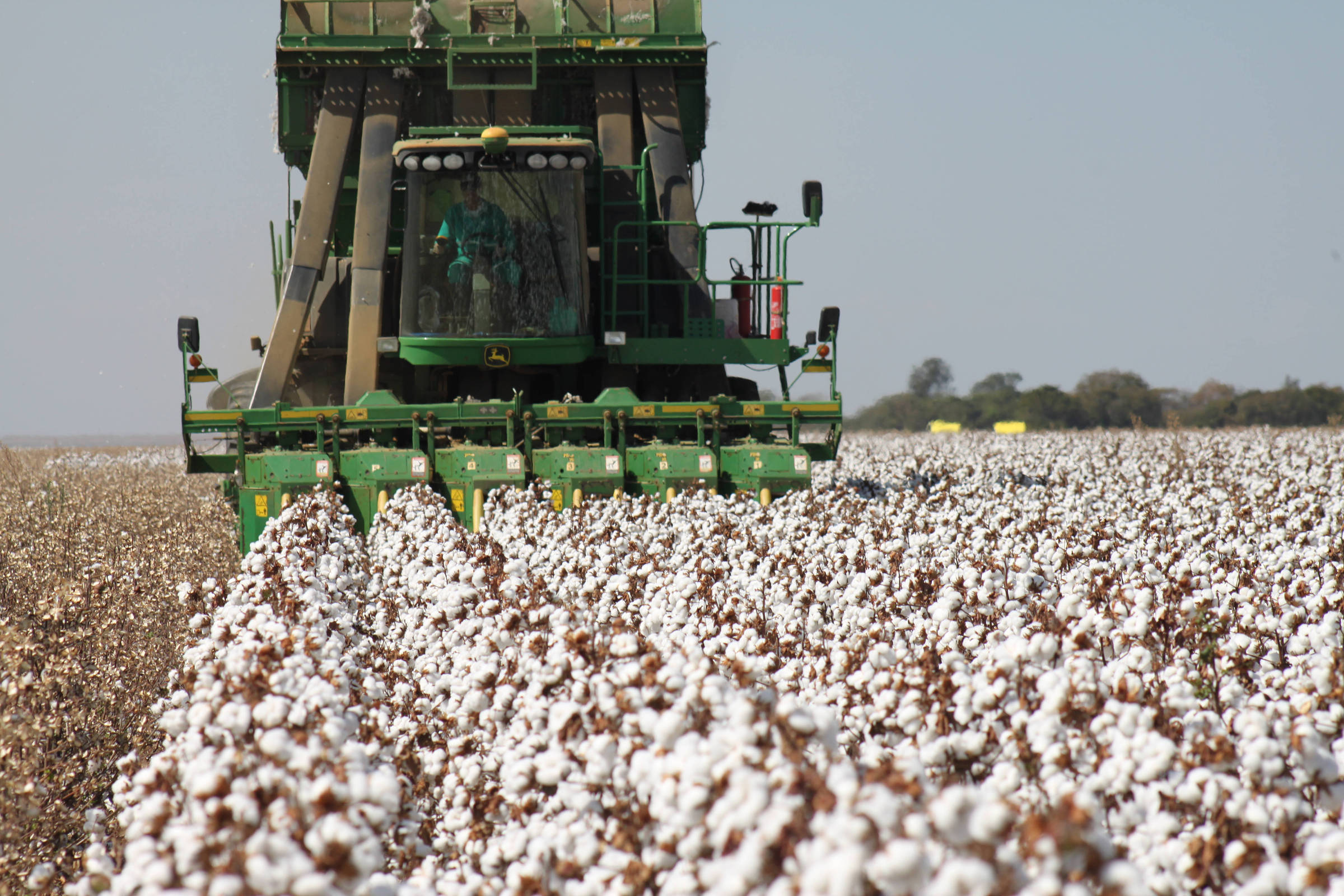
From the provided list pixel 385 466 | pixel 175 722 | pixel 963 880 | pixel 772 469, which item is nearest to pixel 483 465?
pixel 385 466

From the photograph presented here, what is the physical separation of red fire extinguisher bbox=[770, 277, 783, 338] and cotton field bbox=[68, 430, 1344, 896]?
496 cm

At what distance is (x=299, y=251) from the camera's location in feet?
39.1

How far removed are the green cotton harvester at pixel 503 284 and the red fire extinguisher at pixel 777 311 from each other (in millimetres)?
41

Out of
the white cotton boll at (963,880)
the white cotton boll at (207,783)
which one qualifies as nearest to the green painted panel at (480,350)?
the white cotton boll at (207,783)

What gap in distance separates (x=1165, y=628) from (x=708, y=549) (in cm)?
321

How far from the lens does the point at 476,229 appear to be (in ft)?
37.0

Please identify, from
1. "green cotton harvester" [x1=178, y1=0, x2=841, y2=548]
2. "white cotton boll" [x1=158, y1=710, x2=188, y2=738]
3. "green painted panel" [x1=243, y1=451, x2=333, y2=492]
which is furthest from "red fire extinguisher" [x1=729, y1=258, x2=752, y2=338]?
"white cotton boll" [x1=158, y1=710, x2=188, y2=738]

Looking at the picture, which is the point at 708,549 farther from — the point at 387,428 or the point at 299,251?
the point at 299,251

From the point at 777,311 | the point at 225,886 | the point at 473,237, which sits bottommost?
the point at 225,886

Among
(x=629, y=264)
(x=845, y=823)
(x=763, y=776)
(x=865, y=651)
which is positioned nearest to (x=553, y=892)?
(x=763, y=776)

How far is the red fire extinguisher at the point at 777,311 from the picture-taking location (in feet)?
40.0

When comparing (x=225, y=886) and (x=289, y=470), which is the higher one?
(x=289, y=470)

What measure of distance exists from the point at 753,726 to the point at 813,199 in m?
9.37

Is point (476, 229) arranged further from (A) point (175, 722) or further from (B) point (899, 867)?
(B) point (899, 867)
